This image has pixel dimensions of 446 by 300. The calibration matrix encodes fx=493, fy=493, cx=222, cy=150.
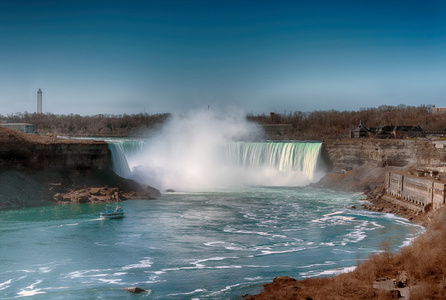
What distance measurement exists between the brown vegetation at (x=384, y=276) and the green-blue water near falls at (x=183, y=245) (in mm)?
1686

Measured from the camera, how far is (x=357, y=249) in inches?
1129

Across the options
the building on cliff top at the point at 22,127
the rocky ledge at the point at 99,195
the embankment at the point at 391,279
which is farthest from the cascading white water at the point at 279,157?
the building on cliff top at the point at 22,127

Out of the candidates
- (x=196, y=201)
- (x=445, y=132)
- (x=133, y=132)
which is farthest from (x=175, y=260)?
(x=133, y=132)

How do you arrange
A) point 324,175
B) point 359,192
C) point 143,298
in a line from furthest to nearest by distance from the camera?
point 324,175 → point 359,192 → point 143,298

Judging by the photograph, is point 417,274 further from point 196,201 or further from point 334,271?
point 196,201

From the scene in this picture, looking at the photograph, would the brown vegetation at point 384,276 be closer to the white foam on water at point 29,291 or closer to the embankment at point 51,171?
the white foam on water at point 29,291

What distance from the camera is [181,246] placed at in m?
29.3

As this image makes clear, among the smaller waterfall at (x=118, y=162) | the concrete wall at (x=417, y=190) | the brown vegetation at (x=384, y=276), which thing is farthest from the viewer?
the smaller waterfall at (x=118, y=162)

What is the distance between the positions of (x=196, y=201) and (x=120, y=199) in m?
7.44

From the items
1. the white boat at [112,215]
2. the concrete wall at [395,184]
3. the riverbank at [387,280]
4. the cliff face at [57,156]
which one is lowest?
the white boat at [112,215]

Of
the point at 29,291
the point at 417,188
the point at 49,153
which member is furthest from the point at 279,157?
the point at 29,291

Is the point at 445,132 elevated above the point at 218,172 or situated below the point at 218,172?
above

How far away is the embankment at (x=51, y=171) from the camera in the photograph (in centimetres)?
4584

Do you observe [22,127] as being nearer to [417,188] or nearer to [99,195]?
[99,195]
